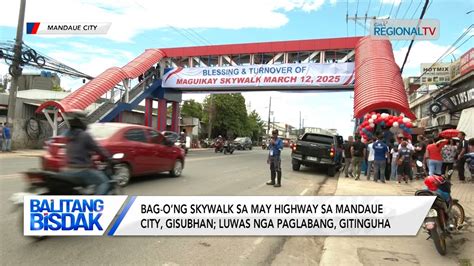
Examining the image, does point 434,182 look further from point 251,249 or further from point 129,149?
point 129,149

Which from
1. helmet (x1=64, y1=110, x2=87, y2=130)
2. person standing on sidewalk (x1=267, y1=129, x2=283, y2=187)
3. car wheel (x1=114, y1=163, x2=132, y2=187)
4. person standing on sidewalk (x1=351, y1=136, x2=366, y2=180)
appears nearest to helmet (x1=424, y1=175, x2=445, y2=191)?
helmet (x1=64, y1=110, x2=87, y2=130)

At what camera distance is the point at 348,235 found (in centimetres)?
625

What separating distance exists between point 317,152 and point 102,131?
929 centimetres

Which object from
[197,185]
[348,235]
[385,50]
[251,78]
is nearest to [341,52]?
[385,50]

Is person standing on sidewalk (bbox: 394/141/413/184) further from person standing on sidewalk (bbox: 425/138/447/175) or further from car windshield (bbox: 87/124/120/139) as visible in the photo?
car windshield (bbox: 87/124/120/139)

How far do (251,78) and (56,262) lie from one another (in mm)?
24077

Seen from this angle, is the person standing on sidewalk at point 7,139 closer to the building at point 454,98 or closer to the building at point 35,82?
the building at point 454,98

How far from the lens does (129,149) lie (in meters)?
9.72

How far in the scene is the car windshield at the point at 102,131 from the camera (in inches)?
372

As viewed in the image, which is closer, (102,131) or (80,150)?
(80,150)

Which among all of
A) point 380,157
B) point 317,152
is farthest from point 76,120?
point 317,152

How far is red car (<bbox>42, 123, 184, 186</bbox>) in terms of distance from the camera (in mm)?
8242
